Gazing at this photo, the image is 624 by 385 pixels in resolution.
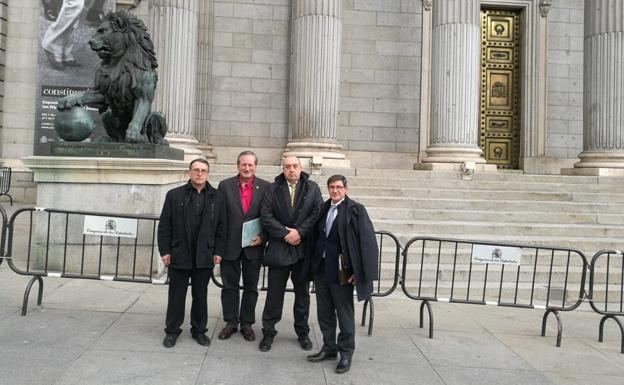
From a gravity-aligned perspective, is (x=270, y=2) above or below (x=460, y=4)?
above

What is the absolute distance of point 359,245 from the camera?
13.6 ft

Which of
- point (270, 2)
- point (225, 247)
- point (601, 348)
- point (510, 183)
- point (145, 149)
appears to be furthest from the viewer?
point (270, 2)

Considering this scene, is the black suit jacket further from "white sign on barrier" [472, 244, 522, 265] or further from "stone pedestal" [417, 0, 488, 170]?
"stone pedestal" [417, 0, 488, 170]

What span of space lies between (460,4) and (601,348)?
9572 millimetres

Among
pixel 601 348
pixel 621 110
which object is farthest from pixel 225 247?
pixel 621 110

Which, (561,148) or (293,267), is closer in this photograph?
(293,267)

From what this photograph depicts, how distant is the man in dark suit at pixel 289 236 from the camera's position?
4.53 metres

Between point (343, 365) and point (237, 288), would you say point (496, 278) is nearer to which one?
point (343, 365)

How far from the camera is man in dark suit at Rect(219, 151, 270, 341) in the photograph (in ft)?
15.6

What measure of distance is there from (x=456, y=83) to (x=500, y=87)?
190 inches

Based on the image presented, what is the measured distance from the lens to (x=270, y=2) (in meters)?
15.4

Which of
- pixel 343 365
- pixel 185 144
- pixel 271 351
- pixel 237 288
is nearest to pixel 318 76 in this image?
pixel 185 144

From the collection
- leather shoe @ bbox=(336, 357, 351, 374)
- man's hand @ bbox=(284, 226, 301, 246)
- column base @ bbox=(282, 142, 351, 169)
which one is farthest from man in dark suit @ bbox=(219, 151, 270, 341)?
column base @ bbox=(282, 142, 351, 169)

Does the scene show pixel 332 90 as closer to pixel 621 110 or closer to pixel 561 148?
pixel 621 110
